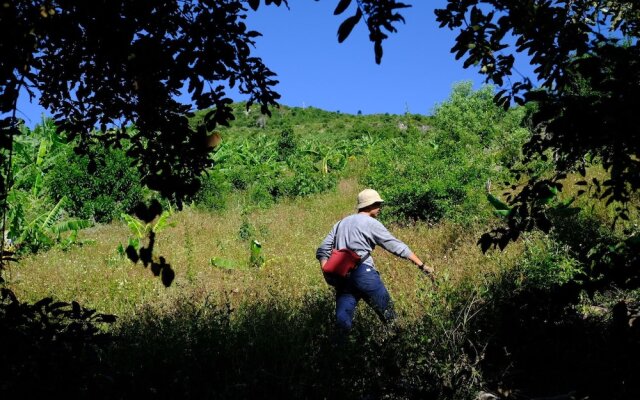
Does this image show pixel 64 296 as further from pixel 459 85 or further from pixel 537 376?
pixel 459 85

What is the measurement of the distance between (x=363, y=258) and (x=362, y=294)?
15.2 inches

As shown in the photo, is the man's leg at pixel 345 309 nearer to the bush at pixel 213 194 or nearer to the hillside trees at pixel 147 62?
the hillside trees at pixel 147 62

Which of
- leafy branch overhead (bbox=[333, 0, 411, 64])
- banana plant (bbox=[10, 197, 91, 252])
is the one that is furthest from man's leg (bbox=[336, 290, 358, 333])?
banana plant (bbox=[10, 197, 91, 252])

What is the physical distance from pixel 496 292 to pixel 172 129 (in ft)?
15.1

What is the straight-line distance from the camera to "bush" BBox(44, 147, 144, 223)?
57.2ft

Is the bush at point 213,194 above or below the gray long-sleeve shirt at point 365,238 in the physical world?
above

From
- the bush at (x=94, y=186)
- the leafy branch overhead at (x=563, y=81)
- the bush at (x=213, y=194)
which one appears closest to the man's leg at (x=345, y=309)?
the leafy branch overhead at (x=563, y=81)

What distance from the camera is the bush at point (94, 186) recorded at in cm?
1744

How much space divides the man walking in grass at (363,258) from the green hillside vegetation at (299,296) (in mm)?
233

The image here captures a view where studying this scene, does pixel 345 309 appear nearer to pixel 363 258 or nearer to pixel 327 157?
pixel 363 258

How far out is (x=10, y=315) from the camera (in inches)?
101

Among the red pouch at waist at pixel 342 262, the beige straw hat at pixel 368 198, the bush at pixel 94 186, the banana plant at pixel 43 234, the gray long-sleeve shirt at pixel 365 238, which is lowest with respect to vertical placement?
the red pouch at waist at pixel 342 262

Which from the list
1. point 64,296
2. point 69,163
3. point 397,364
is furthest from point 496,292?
point 69,163

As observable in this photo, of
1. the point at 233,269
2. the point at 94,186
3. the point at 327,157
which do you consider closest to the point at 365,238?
the point at 233,269
